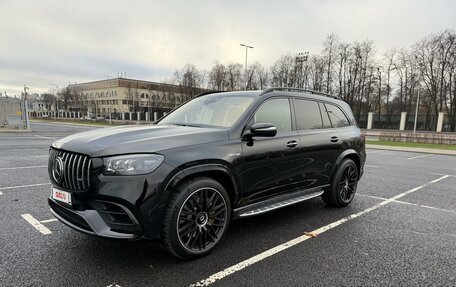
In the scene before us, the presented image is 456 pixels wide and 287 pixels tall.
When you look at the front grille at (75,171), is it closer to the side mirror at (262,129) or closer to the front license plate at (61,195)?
the front license plate at (61,195)

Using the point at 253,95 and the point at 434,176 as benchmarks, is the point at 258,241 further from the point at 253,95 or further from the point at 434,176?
the point at 434,176

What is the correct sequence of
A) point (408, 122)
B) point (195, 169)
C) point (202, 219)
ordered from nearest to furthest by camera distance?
point (195, 169) < point (202, 219) < point (408, 122)

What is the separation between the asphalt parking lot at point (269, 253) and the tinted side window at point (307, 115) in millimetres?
1456

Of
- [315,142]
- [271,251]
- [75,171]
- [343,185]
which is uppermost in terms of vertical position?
[315,142]

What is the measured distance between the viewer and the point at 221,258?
3258 millimetres

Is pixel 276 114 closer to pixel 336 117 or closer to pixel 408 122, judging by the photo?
pixel 336 117

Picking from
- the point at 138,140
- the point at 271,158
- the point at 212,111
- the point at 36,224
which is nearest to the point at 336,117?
the point at 271,158

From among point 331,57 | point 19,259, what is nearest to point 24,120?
point 19,259

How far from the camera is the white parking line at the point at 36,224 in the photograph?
12.7 feet

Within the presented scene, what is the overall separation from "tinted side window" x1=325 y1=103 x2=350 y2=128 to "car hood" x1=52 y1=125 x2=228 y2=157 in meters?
2.54

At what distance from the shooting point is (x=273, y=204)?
13.0 feet

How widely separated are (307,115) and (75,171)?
3.32 metres

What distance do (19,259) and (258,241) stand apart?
263cm

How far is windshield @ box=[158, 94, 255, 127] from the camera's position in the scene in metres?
3.88
